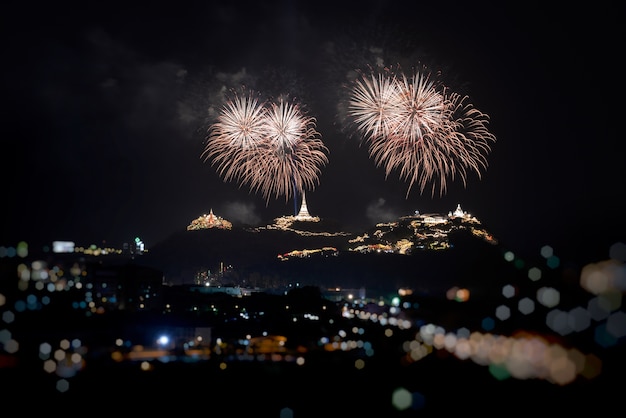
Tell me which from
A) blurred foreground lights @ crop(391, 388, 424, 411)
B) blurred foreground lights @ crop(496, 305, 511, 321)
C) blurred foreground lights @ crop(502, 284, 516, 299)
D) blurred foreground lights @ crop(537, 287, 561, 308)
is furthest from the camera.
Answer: blurred foreground lights @ crop(502, 284, 516, 299)

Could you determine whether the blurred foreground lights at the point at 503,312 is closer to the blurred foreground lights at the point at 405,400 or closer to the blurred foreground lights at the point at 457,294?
the blurred foreground lights at the point at 457,294

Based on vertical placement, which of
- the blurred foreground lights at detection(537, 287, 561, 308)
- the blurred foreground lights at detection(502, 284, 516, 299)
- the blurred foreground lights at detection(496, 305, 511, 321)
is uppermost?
the blurred foreground lights at detection(502, 284, 516, 299)

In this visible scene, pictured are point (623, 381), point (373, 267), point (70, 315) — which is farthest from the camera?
point (373, 267)

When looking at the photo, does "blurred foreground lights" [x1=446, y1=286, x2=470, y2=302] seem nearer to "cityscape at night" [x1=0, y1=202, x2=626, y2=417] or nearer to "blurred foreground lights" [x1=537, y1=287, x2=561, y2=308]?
"cityscape at night" [x1=0, y1=202, x2=626, y2=417]

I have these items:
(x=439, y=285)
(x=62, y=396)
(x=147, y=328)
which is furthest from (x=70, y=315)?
(x=439, y=285)

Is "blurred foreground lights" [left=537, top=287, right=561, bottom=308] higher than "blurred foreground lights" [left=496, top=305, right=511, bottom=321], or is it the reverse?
"blurred foreground lights" [left=537, top=287, right=561, bottom=308]

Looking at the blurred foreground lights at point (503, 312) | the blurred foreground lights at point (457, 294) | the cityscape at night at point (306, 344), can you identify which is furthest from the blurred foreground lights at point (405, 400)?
the blurred foreground lights at point (457, 294)

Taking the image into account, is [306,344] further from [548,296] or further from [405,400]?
[548,296]

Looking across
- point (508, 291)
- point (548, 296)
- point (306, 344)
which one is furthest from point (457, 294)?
point (306, 344)

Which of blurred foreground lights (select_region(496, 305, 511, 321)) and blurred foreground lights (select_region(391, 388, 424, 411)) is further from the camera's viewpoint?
blurred foreground lights (select_region(496, 305, 511, 321))

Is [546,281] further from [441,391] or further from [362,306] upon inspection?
[441,391]


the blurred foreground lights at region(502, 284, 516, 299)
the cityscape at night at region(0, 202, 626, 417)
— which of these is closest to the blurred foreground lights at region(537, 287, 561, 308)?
the cityscape at night at region(0, 202, 626, 417)
